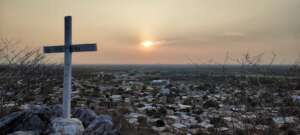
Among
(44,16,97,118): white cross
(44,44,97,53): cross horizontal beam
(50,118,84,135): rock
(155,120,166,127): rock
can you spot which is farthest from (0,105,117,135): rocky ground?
(155,120,166,127): rock

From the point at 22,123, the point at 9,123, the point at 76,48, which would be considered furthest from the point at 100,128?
the point at 9,123

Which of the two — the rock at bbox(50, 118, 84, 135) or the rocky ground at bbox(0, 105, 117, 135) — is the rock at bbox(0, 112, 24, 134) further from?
the rock at bbox(50, 118, 84, 135)

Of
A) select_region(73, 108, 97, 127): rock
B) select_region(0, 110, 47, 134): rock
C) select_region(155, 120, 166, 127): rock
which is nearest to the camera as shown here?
select_region(0, 110, 47, 134): rock

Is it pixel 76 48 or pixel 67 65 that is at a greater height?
pixel 76 48

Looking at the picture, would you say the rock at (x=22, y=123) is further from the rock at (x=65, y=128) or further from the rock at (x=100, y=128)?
the rock at (x=100, y=128)

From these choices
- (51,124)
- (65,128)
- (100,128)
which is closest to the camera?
(65,128)

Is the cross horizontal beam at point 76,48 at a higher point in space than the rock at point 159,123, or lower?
higher

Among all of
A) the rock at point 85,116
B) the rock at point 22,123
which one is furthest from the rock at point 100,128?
the rock at point 22,123

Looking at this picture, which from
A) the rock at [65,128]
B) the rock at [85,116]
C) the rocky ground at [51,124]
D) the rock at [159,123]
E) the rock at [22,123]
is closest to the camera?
the rock at [65,128]

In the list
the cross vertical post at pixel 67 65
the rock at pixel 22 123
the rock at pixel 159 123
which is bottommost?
the rock at pixel 159 123

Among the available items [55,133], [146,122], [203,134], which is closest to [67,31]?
[55,133]

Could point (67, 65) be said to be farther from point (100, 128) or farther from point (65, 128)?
point (100, 128)
